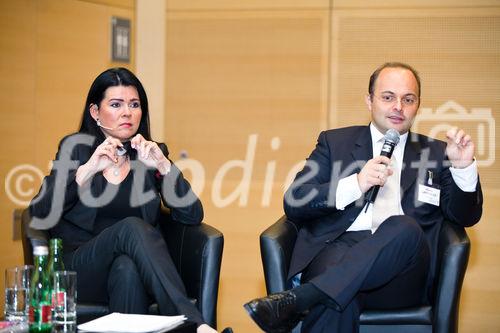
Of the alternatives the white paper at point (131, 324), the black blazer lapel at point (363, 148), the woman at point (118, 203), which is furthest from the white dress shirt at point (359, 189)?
the white paper at point (131, 324)

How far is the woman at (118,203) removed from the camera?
326cm

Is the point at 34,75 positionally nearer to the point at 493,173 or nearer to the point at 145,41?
the point at 145,41

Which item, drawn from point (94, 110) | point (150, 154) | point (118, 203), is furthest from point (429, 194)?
point (94, 110)

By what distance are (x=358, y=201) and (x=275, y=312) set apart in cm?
79

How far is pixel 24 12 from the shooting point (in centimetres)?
489

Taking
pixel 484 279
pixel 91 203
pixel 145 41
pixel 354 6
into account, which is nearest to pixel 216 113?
pixel 145 41

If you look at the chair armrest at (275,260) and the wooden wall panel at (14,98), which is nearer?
the chair armrest at (275,260)

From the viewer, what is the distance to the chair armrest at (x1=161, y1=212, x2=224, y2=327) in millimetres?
3480

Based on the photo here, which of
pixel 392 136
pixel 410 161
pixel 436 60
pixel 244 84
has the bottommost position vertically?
pixel 410 161

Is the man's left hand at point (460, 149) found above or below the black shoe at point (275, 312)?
above

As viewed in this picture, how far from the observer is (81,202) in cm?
369

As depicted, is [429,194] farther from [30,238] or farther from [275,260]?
[30,238]

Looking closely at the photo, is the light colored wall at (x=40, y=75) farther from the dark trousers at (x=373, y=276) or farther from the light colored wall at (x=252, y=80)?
the dark trousers at (x=373, y=276)

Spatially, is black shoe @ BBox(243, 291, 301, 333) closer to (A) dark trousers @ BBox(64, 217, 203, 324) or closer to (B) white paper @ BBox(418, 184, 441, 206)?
(A) dark trousers @ BBox(64, 217, 203, 324)
